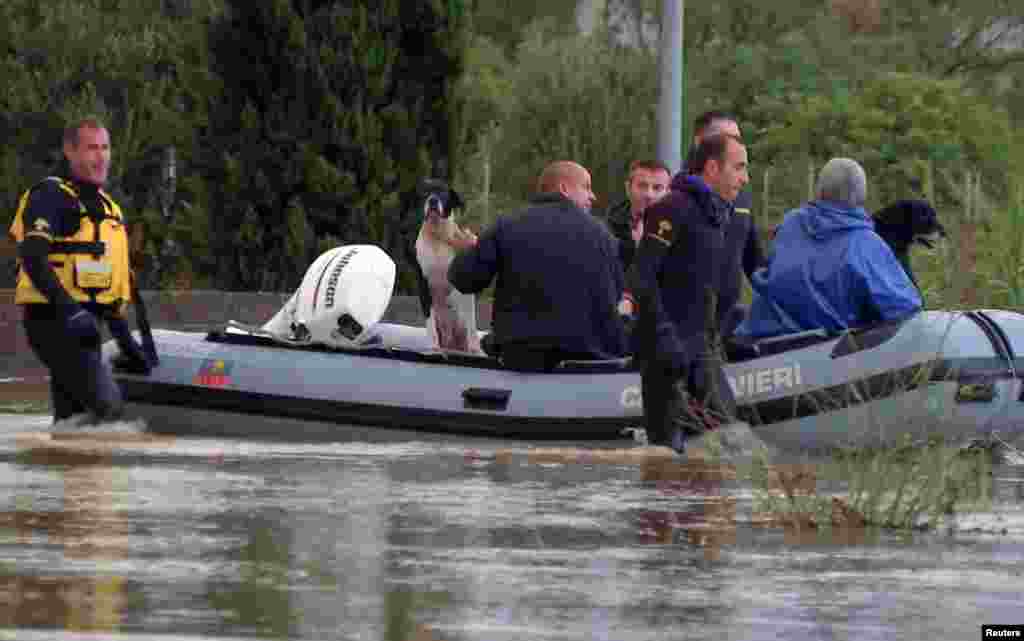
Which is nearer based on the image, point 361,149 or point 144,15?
point 361,149

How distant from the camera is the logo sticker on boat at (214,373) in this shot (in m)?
16.8

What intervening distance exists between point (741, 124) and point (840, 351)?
17801mm

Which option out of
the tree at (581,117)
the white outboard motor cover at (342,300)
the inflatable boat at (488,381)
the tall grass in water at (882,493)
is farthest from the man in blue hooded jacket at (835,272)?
the tree at (581,117)

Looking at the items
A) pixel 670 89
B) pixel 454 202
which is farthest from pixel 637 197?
pixel 670 89

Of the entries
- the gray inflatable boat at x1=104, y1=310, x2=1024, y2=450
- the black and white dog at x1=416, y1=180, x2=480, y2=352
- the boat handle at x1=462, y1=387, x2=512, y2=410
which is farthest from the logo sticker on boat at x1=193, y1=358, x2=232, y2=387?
the boat handle at x1=462, y1=387, x2=512, y2=410

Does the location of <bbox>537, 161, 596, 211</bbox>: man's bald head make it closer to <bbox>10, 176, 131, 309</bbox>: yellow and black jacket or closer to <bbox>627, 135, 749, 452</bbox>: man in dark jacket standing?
<bbox>627, 135, 749, 452</bbox>: man in dark jacket standing

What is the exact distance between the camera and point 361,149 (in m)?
25.4

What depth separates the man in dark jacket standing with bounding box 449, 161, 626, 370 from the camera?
15875mm

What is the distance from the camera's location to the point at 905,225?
55.1 feet

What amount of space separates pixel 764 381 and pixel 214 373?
3.21 m

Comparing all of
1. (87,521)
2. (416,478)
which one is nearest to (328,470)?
(416,478)

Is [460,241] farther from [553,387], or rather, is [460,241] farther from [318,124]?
[318,124]

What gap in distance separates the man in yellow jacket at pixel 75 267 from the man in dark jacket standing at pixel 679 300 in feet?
9.59

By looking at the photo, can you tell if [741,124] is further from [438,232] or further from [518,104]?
[438,232]
